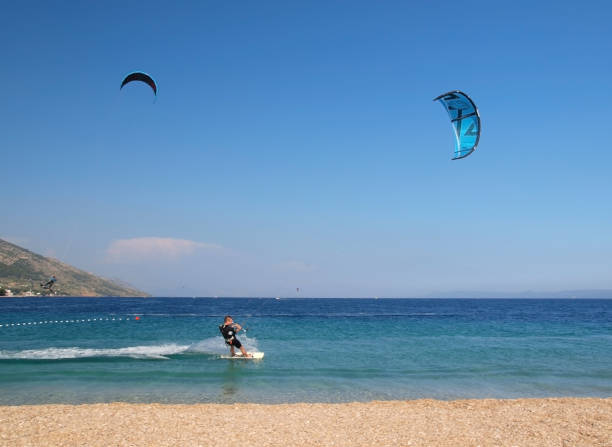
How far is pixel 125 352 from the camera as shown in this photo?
16219mm

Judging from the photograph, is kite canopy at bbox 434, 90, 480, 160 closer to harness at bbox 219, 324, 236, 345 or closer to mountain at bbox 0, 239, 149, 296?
harness at bbox 219, 324, 236, 345

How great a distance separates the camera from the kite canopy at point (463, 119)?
10461 mm

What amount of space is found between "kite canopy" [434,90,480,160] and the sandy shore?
5.45 m

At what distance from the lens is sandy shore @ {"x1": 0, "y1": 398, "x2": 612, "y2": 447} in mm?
6809

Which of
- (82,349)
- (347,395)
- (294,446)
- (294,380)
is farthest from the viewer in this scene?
(82,349)

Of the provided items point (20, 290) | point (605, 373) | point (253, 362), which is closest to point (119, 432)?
point (253, 362)

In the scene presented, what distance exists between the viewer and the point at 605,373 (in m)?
13.1

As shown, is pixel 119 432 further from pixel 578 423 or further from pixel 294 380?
pixel 578 423

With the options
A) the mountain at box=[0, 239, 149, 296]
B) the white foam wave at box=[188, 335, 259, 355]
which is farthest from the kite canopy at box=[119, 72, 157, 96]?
the mountain at box=[0, 239, 149, 296]

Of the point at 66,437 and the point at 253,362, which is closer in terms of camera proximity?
the point at 66,437

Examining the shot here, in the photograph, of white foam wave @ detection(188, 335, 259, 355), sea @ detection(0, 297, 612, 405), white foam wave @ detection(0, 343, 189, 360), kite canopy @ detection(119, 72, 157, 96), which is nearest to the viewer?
sea @ detection(0, 297, 612, 405)

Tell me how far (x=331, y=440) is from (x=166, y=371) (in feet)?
23.6

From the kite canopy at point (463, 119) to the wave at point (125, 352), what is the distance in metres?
10.5

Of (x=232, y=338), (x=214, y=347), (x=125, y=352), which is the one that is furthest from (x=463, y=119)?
(x=125, y=352)
